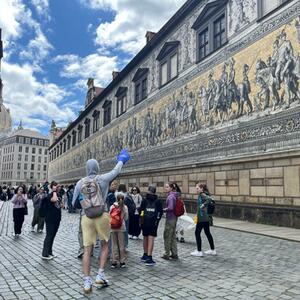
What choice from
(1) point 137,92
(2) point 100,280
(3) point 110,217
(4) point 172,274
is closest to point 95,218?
(2) point 100,280

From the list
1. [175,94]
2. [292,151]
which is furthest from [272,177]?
[175,94]

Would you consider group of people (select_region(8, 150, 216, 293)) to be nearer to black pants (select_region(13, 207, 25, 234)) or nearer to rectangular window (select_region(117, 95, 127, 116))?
black pants (select_region(13, 207, 25, 234))

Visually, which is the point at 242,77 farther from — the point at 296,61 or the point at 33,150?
the point at 33,150

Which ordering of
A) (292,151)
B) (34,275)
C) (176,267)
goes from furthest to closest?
1. (292,151)
2. (176,267)
3. (34,275)

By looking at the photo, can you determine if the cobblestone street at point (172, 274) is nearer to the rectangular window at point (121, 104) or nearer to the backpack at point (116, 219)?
the backpack at point (116, 219)

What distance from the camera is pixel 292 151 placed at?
11.1 meters

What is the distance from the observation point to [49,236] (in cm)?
692

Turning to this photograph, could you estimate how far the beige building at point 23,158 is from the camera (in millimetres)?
100688

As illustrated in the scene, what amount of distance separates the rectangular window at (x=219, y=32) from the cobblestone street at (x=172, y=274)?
35.3 ft

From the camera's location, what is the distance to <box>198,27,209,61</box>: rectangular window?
56.4 feet

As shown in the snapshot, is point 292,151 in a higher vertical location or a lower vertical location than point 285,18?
lower

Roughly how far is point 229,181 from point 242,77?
14.1ft

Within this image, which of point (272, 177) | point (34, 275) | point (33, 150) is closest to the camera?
point (34, 275)

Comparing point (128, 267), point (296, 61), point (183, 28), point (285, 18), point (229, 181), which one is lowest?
point (128, 267)
